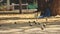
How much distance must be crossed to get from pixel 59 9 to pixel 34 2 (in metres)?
5.09

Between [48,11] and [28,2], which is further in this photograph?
[28,2]

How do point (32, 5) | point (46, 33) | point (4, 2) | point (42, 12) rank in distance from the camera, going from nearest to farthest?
point (46, 33), point (42, 12), point (32, 5), point (4, 2)

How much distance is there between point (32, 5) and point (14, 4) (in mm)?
1395

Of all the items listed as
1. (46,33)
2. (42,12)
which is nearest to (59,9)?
(42,12)

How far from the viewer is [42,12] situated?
395 inches

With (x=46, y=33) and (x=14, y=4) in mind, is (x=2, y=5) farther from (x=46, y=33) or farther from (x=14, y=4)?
(x=46, y=33)

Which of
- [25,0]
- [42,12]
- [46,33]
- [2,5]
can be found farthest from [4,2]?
[46,33]

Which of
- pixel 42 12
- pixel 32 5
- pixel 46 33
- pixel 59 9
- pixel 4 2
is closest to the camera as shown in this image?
pixel 46 33

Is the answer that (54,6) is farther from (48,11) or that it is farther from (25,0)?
(25,0)

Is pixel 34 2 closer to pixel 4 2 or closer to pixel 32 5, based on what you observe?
pixel 32 5

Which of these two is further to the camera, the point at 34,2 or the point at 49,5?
the point at 34,2

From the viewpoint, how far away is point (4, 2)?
14766 millimetres

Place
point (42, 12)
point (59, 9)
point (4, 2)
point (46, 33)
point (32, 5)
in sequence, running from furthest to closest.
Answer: point (4, 2)
point (32, 5)
point (42, 12)
point (59, 9)
point (46, 33)

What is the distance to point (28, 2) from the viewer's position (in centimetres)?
1447
